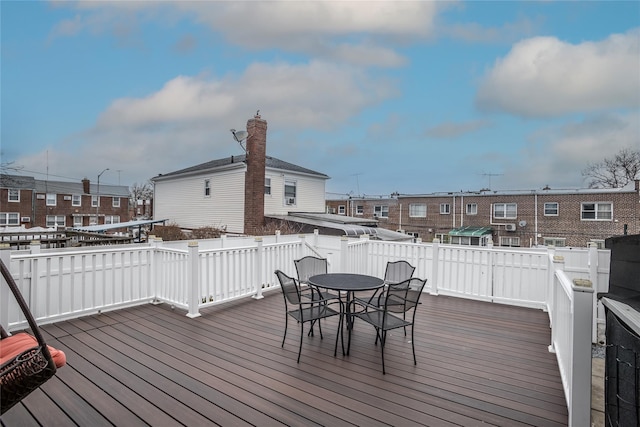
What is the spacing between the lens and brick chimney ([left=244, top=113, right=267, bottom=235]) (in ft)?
Result: 45.7

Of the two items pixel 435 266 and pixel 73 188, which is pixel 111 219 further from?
pixel 435 266

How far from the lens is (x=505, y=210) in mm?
22328

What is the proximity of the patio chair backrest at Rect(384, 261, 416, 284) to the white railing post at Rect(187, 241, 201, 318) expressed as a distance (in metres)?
2.79

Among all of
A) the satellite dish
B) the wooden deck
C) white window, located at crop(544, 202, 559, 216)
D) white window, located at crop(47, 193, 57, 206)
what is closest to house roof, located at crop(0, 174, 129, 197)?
white window, located at crop(47, 193, 57, 206)

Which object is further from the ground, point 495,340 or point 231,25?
point 231,25

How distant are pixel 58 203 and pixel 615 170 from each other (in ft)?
157

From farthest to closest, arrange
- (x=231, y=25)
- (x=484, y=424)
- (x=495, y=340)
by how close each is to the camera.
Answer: (x=231, y=25), (x=495, y=340), (x=484, y=424)

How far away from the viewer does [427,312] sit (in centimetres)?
497

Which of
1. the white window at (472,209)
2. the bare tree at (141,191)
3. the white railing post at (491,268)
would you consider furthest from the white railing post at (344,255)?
the bare tree at (141,191)

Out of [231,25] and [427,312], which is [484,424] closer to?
[427,312]

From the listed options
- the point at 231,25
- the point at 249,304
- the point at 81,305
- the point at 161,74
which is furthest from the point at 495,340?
the point at 161,74

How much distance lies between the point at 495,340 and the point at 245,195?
12063 mm

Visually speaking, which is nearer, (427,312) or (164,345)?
(164,345)

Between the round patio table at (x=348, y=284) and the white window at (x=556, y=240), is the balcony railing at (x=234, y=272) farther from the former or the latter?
the white window at (x=556, y=240)
